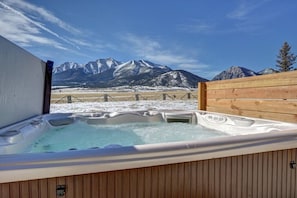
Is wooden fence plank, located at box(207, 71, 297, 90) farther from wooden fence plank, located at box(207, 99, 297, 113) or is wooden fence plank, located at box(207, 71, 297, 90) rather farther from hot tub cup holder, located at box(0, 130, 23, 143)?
hot tub cup holder, located at box(0, 130, 23, 143)

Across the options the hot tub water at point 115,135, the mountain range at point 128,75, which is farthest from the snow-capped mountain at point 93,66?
the hot tub water at point 115,135

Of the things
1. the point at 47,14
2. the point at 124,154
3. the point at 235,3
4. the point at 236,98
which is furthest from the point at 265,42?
the point at 124,154

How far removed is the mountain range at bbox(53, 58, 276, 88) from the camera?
249 ft

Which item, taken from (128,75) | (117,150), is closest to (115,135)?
(117,150)

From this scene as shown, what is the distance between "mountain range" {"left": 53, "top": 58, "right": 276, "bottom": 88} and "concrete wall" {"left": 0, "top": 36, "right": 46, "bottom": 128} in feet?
69.3

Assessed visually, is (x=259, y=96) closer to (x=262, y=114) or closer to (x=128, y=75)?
(x=262, y=114)

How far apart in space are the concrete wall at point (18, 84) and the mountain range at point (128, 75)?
21.1 meters

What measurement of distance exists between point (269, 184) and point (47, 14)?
6.87 metres

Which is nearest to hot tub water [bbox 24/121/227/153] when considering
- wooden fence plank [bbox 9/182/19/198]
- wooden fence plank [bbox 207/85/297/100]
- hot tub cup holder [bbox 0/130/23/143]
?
hot tub cup holder [bbox 0/130/23/143]

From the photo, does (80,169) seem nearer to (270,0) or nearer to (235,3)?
(270,0)

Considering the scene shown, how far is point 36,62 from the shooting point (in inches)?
111

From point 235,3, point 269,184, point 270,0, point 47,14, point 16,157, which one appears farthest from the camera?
point 47,14

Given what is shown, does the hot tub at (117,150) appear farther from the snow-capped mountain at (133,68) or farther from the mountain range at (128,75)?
the snow-capped mountain at (133,68)

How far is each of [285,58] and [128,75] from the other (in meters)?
97.7
